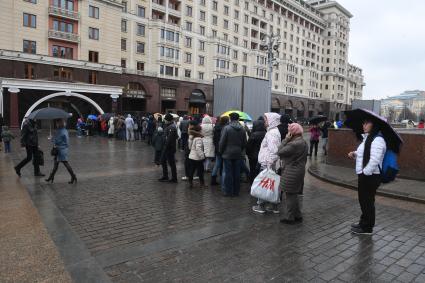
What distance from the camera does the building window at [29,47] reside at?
108ft

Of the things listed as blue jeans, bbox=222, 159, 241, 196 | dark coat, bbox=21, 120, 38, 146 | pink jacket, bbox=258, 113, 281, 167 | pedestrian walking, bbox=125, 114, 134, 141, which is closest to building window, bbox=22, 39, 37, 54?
pedestrian walking, bbox=125, 114, 134, 141

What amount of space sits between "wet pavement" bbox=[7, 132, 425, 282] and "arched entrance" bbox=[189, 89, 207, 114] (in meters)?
44.6

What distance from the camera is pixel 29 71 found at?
3294 cm

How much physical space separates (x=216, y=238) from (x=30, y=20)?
37.0 meters

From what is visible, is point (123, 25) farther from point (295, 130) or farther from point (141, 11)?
point (295, 130)

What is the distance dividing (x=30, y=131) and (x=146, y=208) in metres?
5.00

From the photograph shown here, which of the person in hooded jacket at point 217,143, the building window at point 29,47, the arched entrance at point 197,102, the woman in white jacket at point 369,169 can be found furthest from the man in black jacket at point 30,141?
the arched entrance at point 197,102

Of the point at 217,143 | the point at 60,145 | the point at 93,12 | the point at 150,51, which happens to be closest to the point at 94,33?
the point at 93,12

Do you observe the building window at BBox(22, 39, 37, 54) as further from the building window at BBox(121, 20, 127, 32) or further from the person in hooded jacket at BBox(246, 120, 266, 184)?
the person in hooded jacket at BBox(246, 120, 266, 184)

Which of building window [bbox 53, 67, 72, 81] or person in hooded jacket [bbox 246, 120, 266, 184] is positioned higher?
building window [bbox 53, 67, 72, 81]

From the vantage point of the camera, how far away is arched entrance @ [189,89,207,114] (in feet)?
170

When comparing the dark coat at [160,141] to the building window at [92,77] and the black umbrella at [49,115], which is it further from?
the building window at [92,77]

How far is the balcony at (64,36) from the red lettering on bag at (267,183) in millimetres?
35689

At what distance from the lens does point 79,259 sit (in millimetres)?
4000
